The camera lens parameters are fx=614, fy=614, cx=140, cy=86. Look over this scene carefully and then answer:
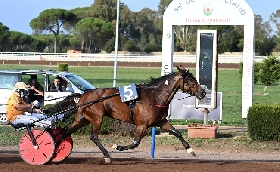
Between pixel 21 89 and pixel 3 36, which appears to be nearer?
pixel 21 89

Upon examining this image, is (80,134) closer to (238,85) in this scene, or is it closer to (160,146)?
(160,146)

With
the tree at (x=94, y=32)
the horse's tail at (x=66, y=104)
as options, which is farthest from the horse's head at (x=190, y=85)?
the tree at (x=94, y=32)

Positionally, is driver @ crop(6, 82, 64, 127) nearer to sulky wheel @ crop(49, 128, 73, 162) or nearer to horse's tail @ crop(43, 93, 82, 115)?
sulky wheel @ crop(49, 128, 73, 162)

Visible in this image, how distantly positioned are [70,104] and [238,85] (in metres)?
34.3

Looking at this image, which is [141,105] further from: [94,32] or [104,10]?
[104,10]

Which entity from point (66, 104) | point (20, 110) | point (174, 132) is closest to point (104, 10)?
point (66, 104)

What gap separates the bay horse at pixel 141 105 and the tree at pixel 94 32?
10382 centimetres

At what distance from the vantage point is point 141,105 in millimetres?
11398

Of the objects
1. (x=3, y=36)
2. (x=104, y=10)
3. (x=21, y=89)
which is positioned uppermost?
(x=104, y=10)

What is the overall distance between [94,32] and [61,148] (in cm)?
10479

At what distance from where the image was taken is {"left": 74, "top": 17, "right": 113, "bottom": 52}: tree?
115731mm

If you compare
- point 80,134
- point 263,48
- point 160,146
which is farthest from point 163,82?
point 263,48

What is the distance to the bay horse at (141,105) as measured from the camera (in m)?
11.4

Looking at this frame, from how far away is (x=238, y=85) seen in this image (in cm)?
4562
